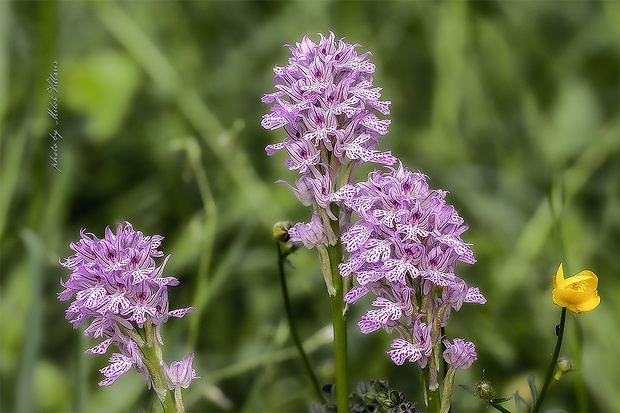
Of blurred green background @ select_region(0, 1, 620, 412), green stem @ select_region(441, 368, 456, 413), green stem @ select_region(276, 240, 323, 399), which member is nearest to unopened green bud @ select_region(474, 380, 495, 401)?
green stem @ select_region(441, 368, 456, 413)

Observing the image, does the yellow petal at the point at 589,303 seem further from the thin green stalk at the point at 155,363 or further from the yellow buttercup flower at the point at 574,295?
the thin green stalk at the point at 155,363

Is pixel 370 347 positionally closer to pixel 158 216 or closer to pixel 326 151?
pixel 158 216

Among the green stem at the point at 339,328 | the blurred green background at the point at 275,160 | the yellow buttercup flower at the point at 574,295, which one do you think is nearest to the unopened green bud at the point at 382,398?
the green stem at the point at 339,328

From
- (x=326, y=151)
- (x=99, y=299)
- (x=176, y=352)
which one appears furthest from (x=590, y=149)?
(x=99, y=299)

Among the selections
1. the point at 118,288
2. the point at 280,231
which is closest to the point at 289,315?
the point at 280,231

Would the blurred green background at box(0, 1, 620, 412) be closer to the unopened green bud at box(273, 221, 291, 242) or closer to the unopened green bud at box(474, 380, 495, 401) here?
the unopened green bud at box(273, 221, 291, 242)

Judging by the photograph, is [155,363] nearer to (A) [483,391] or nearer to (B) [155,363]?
(B) [155,363]
